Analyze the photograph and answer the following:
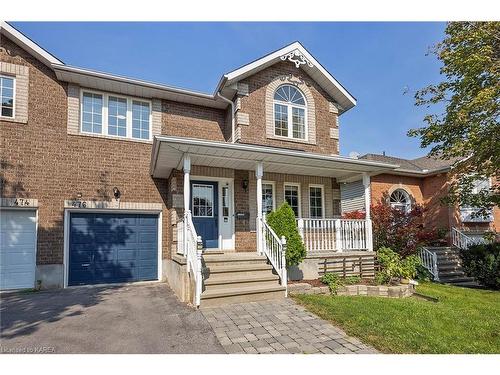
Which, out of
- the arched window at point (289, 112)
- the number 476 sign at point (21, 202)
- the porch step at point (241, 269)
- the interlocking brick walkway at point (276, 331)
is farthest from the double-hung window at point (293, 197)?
the number 476 sign at point (21, 202)

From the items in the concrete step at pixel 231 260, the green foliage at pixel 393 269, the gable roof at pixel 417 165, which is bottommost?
the green foliage at pixel 393 269

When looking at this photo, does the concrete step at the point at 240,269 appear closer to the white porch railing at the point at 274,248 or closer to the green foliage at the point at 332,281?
the white porch railing at the point at 274,248

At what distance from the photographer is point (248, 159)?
880 centimetres

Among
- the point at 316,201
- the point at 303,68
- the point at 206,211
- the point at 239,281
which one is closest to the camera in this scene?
the point at 239,281

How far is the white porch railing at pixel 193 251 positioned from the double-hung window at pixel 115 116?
413cm

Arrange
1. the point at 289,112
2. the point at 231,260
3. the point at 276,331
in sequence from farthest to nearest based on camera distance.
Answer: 1. the point at 289,112
2. the point at 231,260
3. the point at 276,331

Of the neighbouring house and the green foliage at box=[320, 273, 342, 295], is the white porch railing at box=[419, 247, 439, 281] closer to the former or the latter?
the neighbouring house

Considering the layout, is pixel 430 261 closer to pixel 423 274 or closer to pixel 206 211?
pixel 423 274

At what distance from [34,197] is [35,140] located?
166cm

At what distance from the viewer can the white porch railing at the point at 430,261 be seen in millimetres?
11258

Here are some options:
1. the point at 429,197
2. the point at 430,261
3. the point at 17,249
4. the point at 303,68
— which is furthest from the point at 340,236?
the point at 17,249

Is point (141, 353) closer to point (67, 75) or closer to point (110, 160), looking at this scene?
point (110, 160)

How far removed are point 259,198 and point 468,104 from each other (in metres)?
6.78
